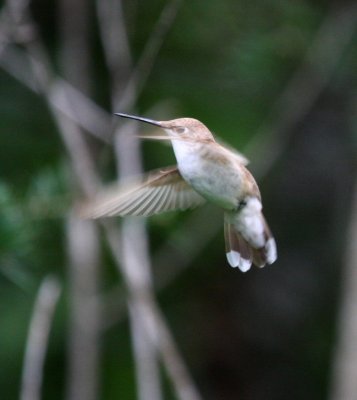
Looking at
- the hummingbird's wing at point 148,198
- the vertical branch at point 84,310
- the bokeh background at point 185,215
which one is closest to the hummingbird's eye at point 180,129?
the hummingbird's wing at point 148,198

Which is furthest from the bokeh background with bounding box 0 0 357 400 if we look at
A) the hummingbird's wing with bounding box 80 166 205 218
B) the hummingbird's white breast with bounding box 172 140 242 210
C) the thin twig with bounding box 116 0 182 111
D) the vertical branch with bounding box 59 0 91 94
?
the hummingbird's white breast with bounding box 172 140 242 210

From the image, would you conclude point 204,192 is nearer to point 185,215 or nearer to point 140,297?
point 140,297

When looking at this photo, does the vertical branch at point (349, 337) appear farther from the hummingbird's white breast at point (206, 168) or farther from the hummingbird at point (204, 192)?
the hummingbird's white breast at point (206, 168)

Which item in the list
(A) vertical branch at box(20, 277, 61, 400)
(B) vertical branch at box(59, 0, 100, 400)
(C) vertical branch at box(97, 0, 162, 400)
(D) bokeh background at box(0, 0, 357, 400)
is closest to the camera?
(A) vertical branch at box(20, 277, 61, 400)

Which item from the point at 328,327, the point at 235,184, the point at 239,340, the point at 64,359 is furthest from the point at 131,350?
the point at 235,184

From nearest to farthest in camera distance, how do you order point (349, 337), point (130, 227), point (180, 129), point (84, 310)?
point (180, 129) < point (130, 227) < point (84, 310) < point (349, 337)

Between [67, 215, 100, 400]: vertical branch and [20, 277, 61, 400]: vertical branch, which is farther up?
[67, 215, 100, 400]: vertical branch

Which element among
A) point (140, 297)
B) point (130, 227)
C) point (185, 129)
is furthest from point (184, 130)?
point (130, 227)

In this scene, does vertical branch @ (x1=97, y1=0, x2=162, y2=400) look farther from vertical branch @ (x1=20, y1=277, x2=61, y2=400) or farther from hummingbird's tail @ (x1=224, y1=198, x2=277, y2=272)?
hummingbird's tail @ (x1=224, y1=198, x2=277, y2=272)

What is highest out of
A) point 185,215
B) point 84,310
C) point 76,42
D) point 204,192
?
point 76,42
